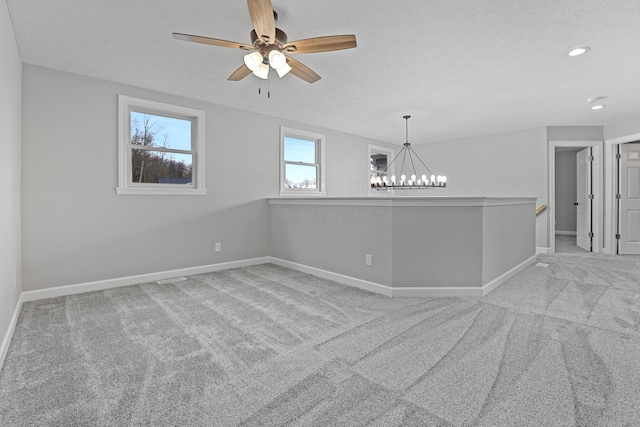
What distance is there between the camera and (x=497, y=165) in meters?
6.44

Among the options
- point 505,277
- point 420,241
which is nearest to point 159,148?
point 420,241

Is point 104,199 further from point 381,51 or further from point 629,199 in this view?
point 629,199

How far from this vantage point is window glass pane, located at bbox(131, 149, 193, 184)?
12.8ft

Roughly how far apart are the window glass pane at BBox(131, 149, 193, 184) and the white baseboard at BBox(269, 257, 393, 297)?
187 cm

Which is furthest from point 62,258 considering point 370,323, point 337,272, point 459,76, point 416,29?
point 459,76

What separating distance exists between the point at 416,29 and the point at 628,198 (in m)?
5.77

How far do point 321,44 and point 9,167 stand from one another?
260 centimetres

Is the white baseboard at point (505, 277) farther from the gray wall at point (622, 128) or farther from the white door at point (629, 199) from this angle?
the gray wall at point (622, 128)

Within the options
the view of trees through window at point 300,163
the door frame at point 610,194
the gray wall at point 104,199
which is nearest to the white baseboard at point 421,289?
the gray wall at point 104,199

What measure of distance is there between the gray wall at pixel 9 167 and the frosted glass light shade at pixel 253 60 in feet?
5.34

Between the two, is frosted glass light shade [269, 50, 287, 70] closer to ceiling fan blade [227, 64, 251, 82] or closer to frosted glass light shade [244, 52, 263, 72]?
frosted glass light shade [244, 52, 263, 72]

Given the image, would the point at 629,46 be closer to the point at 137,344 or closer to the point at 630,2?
the point at 630,2

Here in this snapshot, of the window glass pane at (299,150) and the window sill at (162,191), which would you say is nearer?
the window sill at (162,191)

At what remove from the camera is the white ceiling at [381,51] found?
7.59ft
